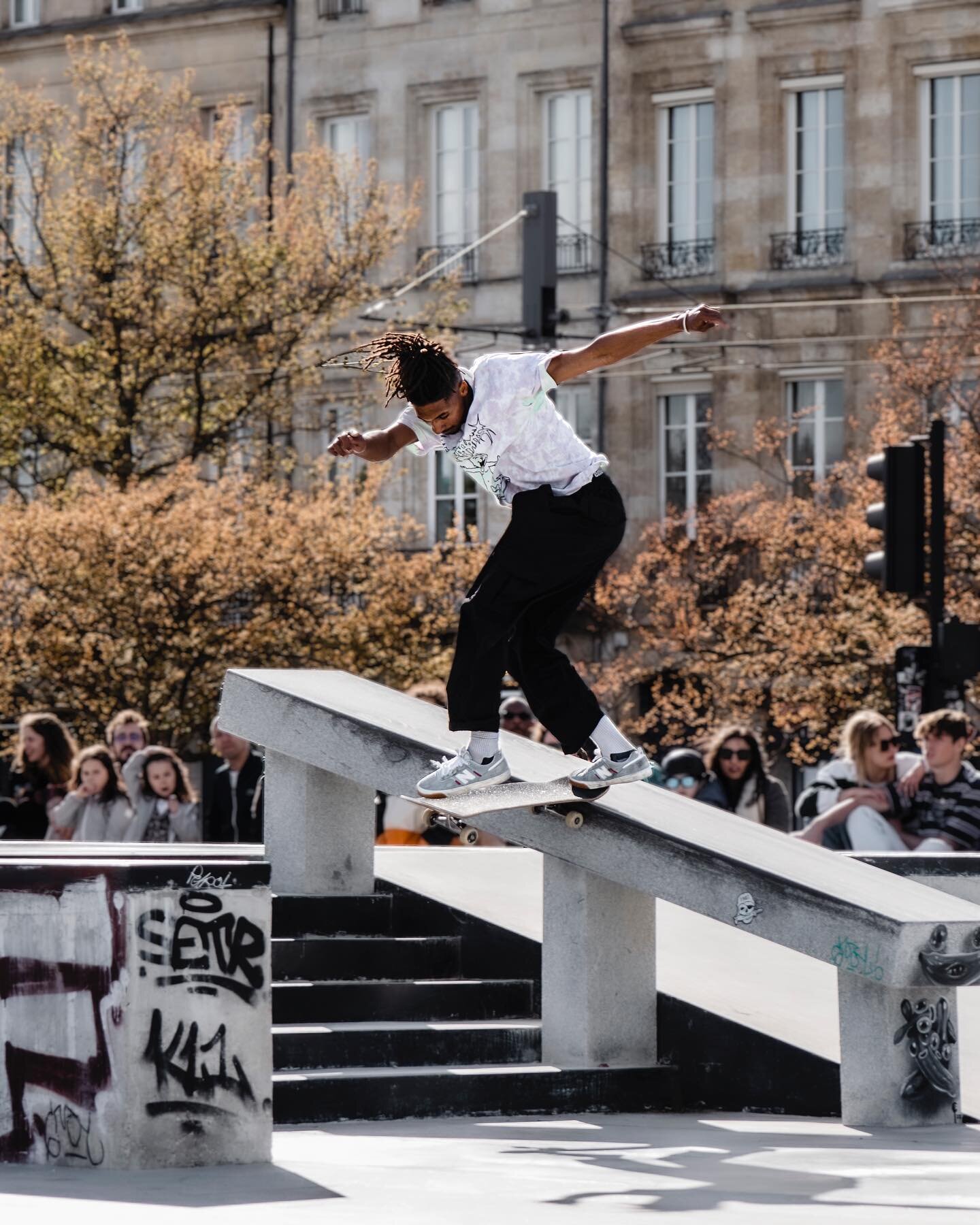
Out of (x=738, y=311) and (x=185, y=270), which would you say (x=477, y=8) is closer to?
(x=738, y=311)

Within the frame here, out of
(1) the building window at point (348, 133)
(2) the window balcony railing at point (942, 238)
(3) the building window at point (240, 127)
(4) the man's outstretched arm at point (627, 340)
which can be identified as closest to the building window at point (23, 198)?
(3) the building window at point (240, 127)

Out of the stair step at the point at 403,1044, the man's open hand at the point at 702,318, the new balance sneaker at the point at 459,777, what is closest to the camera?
the man's open hand at the point at 702,318

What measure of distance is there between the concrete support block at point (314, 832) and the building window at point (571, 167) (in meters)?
27.4

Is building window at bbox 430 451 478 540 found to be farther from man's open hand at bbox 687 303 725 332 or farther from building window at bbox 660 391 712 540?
man's open hand at bbox 687 303 725 332

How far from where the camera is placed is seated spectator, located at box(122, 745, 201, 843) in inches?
500

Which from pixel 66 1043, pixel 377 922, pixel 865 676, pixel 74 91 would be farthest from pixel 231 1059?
pixel 74 91

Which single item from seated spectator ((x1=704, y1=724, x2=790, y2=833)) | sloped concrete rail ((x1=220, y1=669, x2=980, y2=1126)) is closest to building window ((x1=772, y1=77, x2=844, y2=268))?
seated spectator ((x1=704, y1=724, x2=790, y2=833))

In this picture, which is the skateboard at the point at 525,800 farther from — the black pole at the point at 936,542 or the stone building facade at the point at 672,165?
the stone building facade at the point at 672,165

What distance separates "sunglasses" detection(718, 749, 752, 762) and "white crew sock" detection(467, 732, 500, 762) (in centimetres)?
438

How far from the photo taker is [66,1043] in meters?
6.43

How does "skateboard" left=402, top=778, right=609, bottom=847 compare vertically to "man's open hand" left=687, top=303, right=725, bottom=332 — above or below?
below

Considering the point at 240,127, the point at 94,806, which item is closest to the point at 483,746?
the point at 94,806

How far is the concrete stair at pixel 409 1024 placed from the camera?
802 cm

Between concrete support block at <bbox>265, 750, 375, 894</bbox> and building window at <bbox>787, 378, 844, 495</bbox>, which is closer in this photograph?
concrete support block at <bbox>265, 750, 375, 894</bbox>
